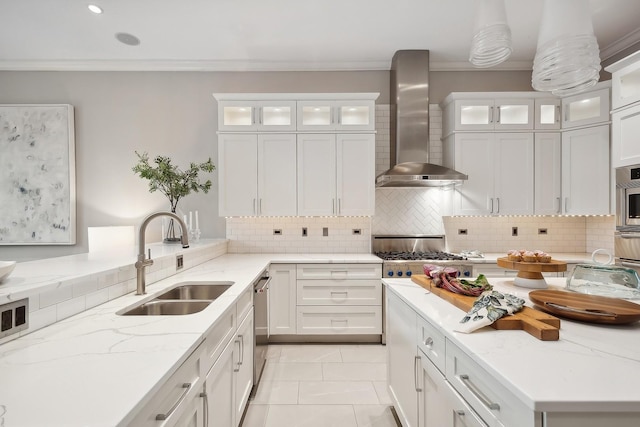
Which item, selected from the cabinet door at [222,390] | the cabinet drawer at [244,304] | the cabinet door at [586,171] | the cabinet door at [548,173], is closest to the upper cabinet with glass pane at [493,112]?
the cabinet door at [548,173]

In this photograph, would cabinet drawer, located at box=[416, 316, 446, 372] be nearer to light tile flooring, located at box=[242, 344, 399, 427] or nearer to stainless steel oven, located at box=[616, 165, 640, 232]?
light tile flooring, located at box=[242, 344, 399, 427]

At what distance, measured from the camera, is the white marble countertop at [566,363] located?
2.36 feet

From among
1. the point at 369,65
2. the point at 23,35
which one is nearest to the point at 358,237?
the point at 369,65

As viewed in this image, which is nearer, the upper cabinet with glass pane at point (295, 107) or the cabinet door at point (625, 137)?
the cabinet door at point (625, 137)

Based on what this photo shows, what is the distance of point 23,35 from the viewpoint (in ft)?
10.7

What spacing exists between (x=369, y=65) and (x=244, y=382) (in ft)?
11.9

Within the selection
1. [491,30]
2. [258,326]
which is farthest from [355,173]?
[491,30]

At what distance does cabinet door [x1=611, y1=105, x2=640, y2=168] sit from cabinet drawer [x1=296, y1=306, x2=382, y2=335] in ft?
8.72

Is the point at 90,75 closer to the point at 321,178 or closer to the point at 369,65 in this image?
the point at 321,178

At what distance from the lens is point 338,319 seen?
10.7 ft

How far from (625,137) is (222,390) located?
12.6 ft

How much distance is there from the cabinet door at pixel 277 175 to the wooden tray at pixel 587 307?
2517mm

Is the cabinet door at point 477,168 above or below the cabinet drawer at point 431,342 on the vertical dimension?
above

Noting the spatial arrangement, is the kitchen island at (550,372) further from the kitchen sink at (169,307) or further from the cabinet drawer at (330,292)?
the cabinet drawer at (330,292)
